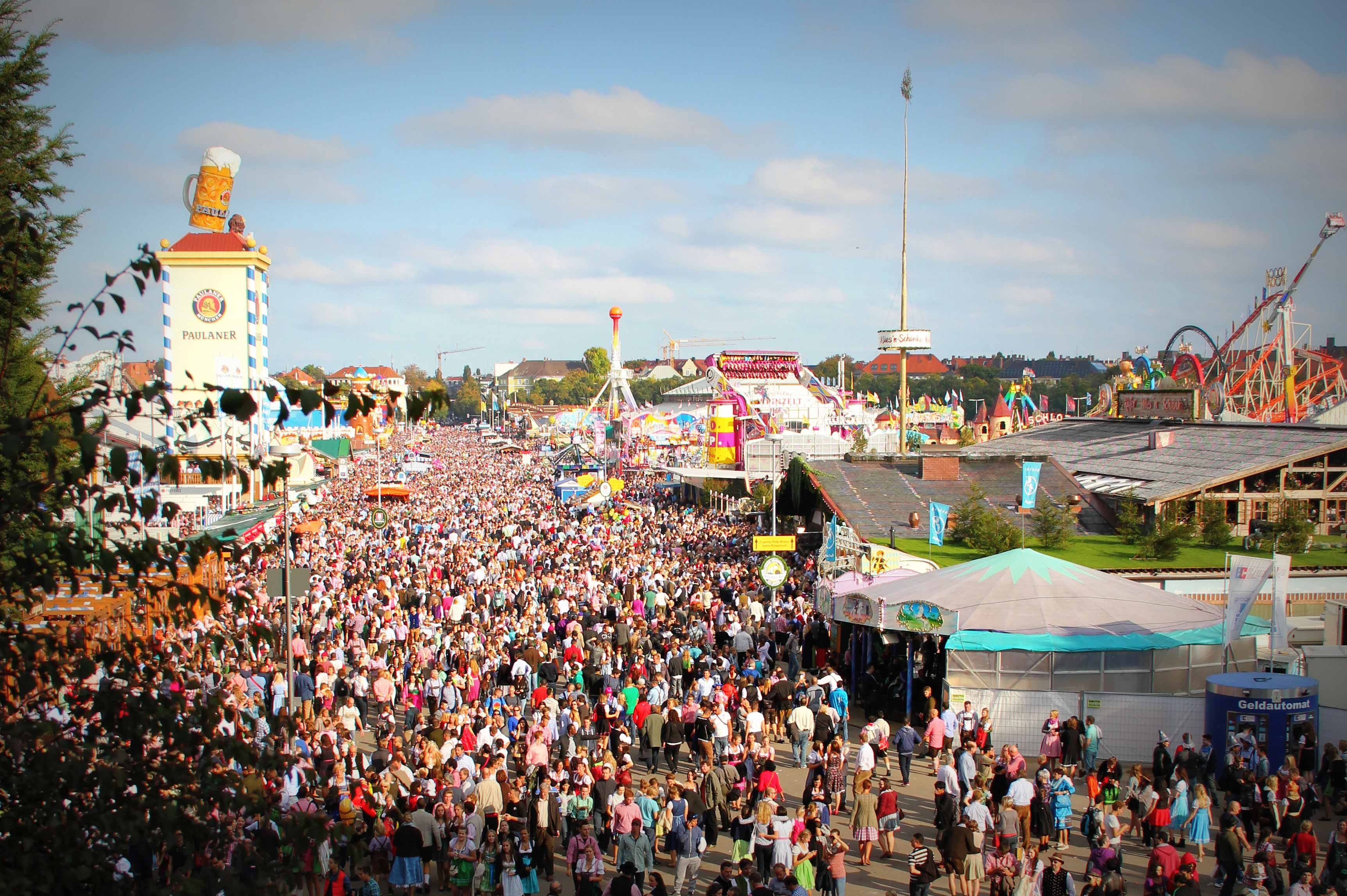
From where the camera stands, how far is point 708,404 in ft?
177

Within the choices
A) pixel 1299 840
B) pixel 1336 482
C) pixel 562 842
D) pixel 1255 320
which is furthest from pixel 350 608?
pixel 1255 320

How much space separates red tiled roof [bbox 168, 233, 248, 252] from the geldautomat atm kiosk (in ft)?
144

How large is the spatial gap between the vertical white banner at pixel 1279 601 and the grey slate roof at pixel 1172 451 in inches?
508

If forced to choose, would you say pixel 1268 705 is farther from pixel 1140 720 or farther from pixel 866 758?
pixel 866 758

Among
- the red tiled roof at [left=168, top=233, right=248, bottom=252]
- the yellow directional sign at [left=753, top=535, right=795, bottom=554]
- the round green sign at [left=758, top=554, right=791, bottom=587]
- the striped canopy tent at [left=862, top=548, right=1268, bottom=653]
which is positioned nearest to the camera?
the striped canopy tent at [left=862, top=548, right=1268, bottom=653]

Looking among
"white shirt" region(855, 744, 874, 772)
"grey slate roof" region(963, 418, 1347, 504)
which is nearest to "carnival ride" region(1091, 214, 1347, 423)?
"grey slate roof" region(963, 418, 1347, 504)

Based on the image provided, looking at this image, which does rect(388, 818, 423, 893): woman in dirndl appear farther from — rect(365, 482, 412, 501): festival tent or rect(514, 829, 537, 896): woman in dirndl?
rect(365, 482, 412, 501): festival tent

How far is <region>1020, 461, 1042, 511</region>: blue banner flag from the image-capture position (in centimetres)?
2792

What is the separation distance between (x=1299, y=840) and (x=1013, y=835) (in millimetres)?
2623

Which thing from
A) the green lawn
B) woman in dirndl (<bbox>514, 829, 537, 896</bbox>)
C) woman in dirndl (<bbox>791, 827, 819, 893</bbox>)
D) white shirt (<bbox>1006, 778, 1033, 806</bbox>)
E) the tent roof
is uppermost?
the tent roof

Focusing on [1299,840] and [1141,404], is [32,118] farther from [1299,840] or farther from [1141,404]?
[1141,404]

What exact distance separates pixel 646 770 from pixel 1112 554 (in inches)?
646

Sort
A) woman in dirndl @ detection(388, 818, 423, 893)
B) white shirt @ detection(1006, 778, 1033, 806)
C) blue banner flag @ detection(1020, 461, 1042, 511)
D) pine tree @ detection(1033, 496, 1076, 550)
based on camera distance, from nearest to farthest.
Result: woman in dirndl @ detection(388, 818, 423, 893) → white shirt @ detection(1006, 778, 1033, 806) → pine tree @ detection(1033, 496, 1076, 550) → blue banner flag @ detection(1020, 461, 1042, 511)

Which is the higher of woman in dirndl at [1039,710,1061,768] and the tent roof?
the tent roof
